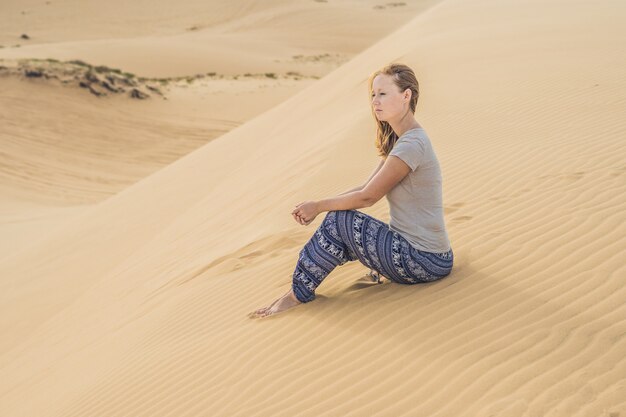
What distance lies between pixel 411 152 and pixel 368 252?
2.00ft

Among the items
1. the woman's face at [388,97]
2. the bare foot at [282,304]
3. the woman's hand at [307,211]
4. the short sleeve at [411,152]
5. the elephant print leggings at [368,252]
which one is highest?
the woman's face at [388,97]

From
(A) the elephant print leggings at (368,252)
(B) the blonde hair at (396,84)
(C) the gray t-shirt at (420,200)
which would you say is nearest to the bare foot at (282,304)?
(A) the elephant print leggings at (368,252)

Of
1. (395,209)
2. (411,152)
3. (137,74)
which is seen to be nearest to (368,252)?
(395,209)

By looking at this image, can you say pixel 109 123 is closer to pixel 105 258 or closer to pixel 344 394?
pixel 105 258

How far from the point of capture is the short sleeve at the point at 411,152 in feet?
12.4

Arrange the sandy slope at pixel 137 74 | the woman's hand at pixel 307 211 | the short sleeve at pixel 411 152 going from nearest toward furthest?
the short sleeve at pixel 411 152, the woman's hand at pixel 307 211, the sandy slope at pixel 137 74

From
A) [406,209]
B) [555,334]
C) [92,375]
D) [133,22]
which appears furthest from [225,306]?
[133,22]

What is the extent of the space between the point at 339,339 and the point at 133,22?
170 ft

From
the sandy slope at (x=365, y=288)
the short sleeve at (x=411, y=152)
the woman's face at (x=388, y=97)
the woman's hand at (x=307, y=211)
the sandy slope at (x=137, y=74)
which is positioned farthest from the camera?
the sandy slope at (x=137, y=74)

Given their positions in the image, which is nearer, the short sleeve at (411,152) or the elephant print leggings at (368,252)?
the short sleeve at (411,152)

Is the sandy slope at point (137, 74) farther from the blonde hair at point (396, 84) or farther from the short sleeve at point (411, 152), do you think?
the short sleeve at point (411, 152)

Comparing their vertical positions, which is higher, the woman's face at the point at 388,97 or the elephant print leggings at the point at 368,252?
the woman's face at the point at 388,97

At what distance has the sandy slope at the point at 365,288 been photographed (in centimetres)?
331

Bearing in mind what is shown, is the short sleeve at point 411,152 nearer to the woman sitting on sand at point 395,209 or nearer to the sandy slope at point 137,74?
the woman sitting on sand at point 395,209
